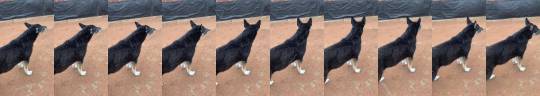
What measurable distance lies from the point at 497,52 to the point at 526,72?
55.0 inches

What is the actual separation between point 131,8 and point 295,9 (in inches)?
236

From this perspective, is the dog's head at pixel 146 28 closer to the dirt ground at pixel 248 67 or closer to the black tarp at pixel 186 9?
the black tarp at pixel 186 9

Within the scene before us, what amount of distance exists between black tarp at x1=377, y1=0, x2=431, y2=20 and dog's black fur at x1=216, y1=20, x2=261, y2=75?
5062 mm

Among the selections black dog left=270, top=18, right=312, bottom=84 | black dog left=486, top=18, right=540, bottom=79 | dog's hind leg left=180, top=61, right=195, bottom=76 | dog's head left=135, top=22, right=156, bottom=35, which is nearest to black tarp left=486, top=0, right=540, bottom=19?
black dog left=486, top=18, right=540, bottom=79

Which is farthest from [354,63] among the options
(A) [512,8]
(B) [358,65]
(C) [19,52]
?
(C) [19,52]

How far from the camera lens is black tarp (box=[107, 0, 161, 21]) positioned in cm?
2316

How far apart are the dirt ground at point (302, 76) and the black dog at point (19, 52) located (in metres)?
8.52

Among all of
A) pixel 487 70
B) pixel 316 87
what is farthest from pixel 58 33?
pixel 487 70

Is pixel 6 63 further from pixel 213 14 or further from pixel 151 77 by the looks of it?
pixel 213 14

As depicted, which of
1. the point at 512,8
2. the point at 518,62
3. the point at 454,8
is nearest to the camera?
the point at 518,62

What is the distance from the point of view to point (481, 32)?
961 inches

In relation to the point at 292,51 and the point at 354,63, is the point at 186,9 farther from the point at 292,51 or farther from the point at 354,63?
the point at 354,63

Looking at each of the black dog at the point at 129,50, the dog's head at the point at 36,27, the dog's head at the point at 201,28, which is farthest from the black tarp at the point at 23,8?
the dog's head at the point at 201,28

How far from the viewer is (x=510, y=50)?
2505 centimetres
